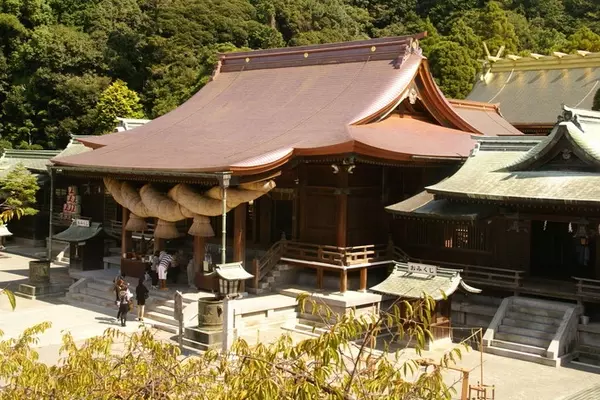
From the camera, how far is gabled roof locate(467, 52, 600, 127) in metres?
41.7

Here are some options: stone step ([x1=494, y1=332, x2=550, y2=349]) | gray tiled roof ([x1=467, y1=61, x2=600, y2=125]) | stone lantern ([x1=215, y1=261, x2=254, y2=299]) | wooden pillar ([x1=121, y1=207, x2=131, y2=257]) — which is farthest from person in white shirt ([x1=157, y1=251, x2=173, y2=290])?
gray tiled roof ([x1=467, y1=61, x2=600, y2=125])

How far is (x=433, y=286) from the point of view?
18281 millimetres

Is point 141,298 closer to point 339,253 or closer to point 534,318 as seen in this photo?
point 339,253

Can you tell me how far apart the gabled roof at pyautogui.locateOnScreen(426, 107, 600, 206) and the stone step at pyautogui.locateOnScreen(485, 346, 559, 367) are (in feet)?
11.9

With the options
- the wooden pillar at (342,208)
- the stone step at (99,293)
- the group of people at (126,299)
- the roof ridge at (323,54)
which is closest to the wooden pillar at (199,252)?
the group of people at (126,299)

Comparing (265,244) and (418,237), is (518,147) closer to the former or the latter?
(418,237)

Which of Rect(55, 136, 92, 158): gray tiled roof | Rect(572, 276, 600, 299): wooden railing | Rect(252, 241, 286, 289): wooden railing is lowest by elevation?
Rect(252, 241, 286, 289): wooden railing

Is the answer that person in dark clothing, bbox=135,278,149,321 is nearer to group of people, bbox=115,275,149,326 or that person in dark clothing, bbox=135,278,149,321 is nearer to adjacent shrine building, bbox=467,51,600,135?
group of people, bbox=115,275,149,326

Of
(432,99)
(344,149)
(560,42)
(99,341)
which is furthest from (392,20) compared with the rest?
(99,341)

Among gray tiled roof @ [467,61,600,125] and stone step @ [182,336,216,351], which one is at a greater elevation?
gray tiled roof @ [467,61,600,125]

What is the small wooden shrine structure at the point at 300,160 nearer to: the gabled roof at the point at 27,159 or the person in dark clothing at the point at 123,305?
the person in dark clothing at the point at 123,305

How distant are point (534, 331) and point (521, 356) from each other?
92 cm

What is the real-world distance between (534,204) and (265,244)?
31.5ft

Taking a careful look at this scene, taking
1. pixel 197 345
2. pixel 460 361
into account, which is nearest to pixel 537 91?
pixel 460 361
